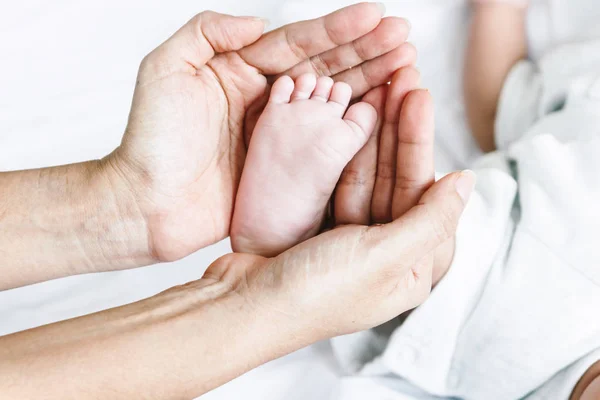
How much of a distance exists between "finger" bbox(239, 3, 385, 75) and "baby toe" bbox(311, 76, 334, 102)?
0.14 feet

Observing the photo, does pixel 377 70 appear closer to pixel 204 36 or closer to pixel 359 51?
pixel 359 51

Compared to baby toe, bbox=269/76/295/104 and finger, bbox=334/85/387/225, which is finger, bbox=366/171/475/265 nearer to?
finger, bbox=334/85/387/225

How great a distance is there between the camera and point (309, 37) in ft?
2.40

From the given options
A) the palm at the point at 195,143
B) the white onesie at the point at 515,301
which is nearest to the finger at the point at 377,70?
the palm at the point at 195,143

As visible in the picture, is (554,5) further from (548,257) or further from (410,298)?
(410,298)

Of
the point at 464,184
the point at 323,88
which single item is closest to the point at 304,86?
the point at 323,88

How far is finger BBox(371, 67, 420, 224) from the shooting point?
71cm

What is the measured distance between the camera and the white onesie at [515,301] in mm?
764

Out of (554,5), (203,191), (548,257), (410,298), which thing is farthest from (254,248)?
(554,5)

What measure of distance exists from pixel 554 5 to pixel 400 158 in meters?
0.67

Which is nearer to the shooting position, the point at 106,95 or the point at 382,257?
the point at 382,257

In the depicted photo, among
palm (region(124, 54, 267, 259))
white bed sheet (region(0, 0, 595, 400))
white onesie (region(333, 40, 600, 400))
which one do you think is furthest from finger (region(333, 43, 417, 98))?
white bed sheet (region(0, 0, 595, 400))

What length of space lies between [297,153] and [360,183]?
0.11m

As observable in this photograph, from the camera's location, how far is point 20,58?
106 cm
